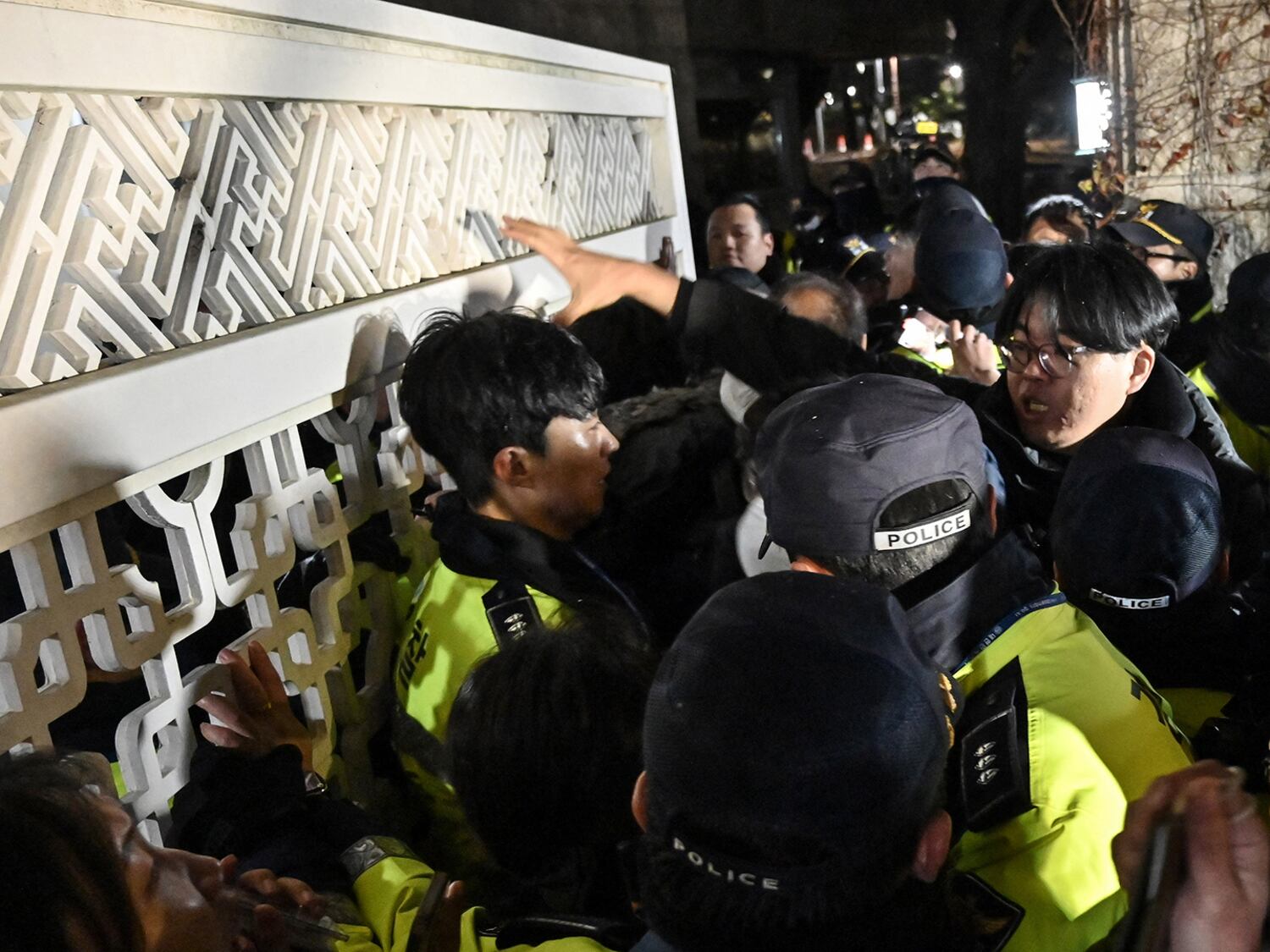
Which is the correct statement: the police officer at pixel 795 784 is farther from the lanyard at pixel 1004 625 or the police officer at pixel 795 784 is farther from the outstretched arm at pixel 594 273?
the outstretched arm at pixel 594 273

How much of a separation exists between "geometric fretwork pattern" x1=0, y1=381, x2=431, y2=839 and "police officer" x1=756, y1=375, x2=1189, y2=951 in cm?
71

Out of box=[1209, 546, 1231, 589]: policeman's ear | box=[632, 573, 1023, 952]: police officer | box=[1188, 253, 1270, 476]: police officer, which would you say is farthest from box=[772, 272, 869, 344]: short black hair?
box=[632, 573, 1023, 952]: police officer

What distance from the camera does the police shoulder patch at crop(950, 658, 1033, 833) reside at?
1006 mm

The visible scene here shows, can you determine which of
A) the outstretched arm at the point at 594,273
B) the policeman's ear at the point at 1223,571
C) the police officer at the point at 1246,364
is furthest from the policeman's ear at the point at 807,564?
the police officer at the point at 1246,364

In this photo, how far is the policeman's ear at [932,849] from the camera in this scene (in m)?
0.82

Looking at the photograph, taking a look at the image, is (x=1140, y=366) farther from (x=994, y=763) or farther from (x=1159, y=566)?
(x=994, y=763)

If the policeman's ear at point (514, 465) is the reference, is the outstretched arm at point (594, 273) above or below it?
above

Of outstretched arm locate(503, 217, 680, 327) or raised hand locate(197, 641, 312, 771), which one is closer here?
raised hand locate(197, 641, 312, 771)

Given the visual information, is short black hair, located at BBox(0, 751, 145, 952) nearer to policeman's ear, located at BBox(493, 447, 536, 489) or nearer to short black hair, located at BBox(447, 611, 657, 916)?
short black hair, located at BBox(447, 611, 657, 916)

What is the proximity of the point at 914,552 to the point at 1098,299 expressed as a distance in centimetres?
96

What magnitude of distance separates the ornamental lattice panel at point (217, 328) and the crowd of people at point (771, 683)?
4.4 inches

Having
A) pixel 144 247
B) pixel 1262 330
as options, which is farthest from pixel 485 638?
pixel 1262 330

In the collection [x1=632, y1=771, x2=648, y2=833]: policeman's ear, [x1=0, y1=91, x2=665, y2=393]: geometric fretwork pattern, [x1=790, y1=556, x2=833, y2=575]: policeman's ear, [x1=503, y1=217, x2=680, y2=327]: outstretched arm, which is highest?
[x1=0, y1=91, x2=665, y2=393]: geometric fretwork pattern

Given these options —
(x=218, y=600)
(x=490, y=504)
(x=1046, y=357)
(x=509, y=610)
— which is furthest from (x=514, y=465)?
(x=1046, y=357)
